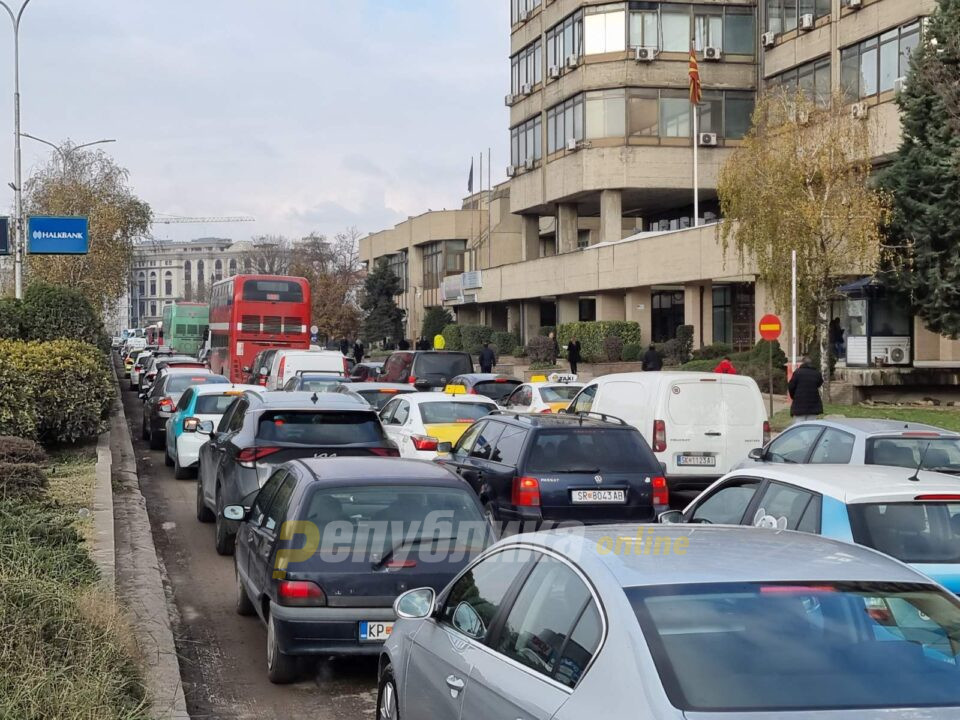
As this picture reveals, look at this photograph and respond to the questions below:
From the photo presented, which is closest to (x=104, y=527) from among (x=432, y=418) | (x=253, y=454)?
(x=253, y=454)

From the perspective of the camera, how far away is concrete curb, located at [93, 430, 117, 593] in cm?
1021

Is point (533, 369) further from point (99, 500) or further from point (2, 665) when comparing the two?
point (2, 665)

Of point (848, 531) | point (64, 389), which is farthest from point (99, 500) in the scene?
point (848, 531)

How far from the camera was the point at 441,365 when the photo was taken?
99.0 feet

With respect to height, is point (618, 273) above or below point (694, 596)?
above

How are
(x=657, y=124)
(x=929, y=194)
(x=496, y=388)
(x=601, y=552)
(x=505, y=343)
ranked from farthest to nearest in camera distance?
1. (x=505, y=343)
2. (x=657, y=124)
3. (x=929, y=194)
4. (x=496, y=388)
5. (x=601, y=552)

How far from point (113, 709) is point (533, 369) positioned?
48173 millimetres

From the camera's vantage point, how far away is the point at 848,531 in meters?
7.56

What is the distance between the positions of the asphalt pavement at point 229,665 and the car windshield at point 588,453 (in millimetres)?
3278

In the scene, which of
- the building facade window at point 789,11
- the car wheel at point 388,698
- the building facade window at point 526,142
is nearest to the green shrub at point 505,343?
the building facade window at point 526,142

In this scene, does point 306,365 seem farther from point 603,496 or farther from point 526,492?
point 603,496

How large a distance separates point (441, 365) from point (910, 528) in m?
22.9

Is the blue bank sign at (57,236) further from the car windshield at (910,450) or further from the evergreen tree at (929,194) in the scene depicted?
the car windshield at (910,450)

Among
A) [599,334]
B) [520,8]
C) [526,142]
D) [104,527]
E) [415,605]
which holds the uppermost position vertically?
[520,8]
